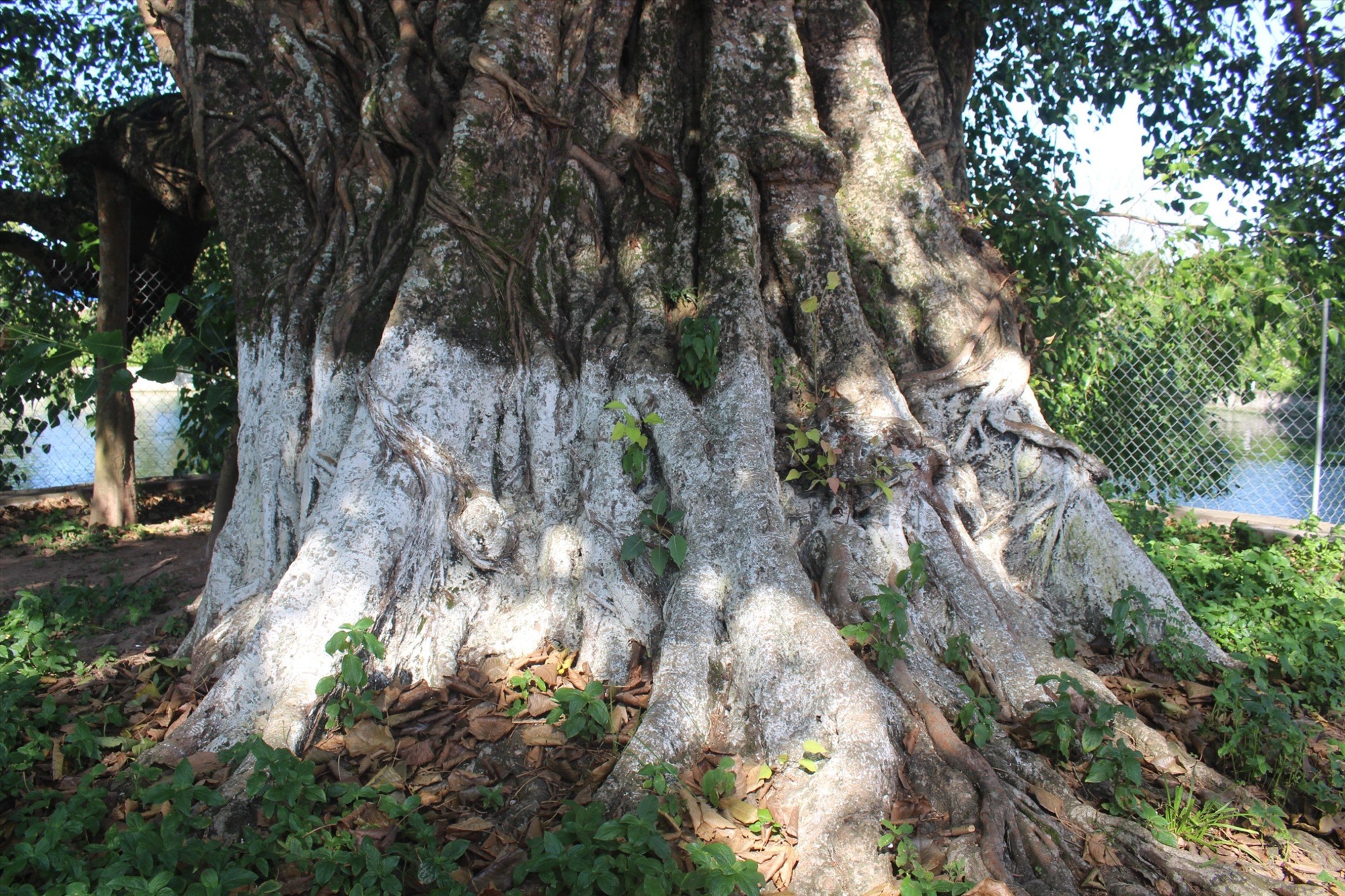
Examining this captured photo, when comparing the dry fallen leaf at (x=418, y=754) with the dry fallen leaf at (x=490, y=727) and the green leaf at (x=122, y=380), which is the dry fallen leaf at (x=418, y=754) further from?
the green leaf at (x=122, y=380)

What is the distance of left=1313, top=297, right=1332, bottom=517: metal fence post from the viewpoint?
545 centimetres

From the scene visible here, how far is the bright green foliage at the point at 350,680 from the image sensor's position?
2518 mm

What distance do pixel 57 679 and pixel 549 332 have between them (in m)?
2.36

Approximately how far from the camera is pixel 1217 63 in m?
A: 5.81

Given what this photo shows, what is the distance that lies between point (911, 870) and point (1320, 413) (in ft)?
17.7

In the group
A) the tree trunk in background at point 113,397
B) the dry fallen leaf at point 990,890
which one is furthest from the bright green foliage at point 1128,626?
the tree trunk in background at point 113,397

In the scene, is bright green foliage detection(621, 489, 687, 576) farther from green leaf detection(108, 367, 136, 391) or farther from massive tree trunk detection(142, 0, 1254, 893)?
green leaf detection(108, 367, 136, 391)

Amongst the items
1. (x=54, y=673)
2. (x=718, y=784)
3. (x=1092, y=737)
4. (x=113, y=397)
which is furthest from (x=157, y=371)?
(x=1092, y=737)

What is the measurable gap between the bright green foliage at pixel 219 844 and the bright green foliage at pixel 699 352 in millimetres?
1756

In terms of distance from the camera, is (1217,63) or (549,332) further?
(1217,63)

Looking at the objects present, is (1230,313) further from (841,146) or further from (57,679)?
(57,679)

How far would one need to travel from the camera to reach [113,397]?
604 centimetres

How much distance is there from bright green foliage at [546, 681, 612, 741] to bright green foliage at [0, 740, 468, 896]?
0.51 metres

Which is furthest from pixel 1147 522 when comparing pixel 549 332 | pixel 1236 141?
pixel 549 332
